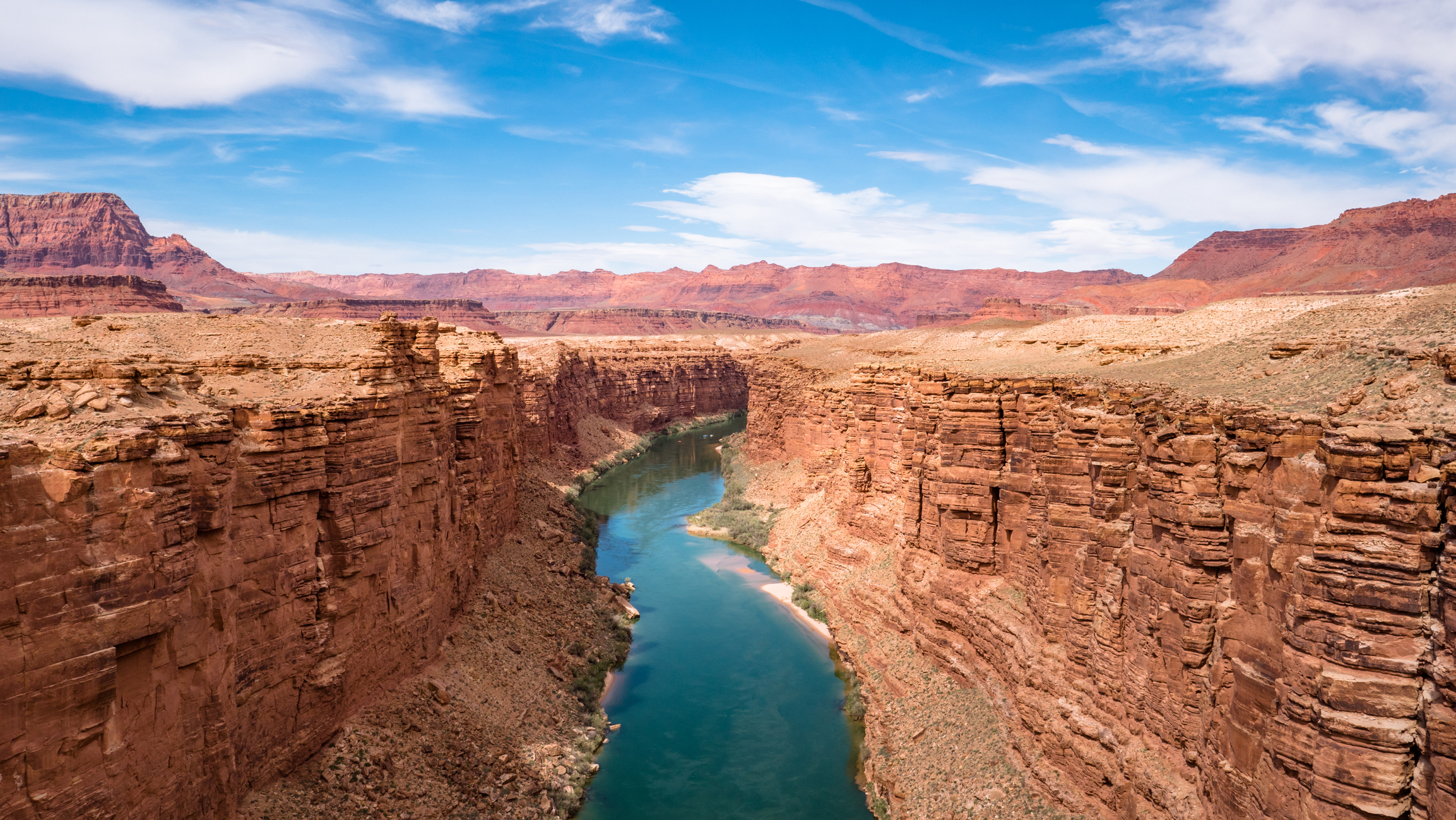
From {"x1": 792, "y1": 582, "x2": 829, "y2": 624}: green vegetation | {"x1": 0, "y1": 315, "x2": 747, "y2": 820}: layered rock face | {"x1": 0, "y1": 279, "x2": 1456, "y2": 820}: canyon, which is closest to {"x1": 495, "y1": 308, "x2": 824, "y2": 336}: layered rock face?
{"x1": 792, "y1": 582, "x2": 829, "y2": 624}: green vegetation

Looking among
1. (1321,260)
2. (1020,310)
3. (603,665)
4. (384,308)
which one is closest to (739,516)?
(603,665)

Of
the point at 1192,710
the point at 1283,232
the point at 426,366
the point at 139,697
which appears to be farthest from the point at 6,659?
the point at 1283,232

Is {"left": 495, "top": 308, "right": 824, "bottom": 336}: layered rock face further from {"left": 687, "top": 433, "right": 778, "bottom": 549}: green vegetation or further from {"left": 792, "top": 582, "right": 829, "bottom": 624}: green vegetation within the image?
{"left": 792, "top": 582, "right": 829, "bottom": 624}: green vegetation

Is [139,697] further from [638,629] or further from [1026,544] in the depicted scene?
[638,629]

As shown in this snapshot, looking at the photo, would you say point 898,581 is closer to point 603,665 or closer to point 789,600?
point 789,600

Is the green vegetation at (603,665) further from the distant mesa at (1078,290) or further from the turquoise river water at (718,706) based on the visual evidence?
the distant mesa at (1078,290)

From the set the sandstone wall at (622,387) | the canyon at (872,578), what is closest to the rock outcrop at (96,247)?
the sandstone wall at (622,387)
